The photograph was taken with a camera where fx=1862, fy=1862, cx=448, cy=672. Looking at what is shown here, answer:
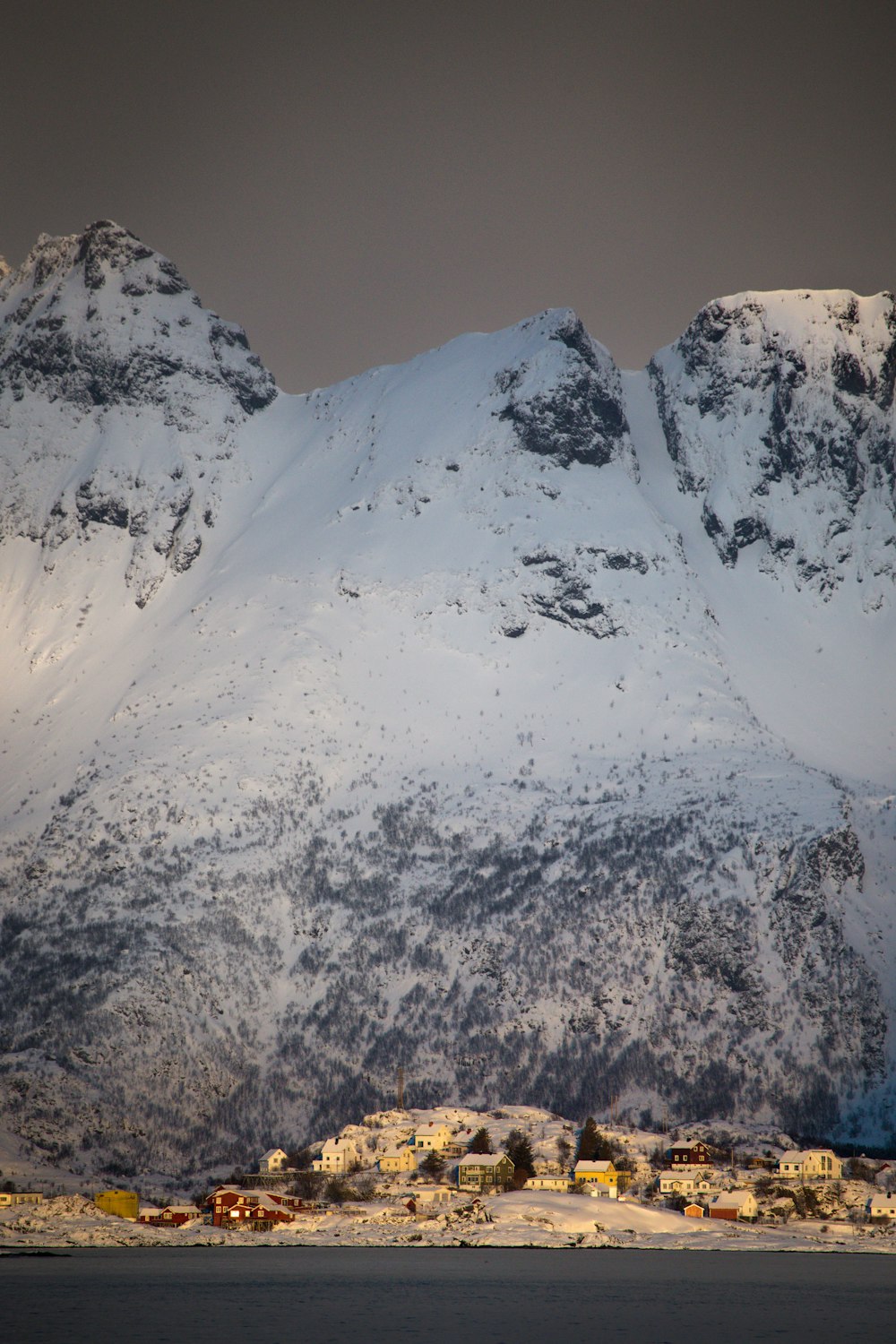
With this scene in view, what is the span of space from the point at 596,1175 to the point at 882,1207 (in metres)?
28.8

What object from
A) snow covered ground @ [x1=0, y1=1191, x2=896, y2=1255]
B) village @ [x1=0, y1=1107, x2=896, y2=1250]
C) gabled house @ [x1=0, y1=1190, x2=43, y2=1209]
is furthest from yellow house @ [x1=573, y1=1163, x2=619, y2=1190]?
gabled house @ [x1=0, y1=1190, x2=43, y2=1209]

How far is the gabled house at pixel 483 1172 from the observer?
7530 inches

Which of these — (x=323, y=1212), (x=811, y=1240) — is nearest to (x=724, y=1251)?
(x=811, y=1240)

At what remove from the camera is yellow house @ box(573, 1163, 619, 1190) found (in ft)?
623

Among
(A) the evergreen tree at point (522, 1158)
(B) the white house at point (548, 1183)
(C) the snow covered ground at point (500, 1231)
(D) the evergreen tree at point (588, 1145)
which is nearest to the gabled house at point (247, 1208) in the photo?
(C) the snow covered ground at point (500, 1231)

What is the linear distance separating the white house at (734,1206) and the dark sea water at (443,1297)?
591 cm

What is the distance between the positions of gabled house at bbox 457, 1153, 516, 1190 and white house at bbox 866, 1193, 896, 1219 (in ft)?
119

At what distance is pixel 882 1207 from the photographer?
187750mm

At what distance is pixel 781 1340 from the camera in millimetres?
112375

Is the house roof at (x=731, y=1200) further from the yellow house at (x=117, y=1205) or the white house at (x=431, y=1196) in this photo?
the yellow house at (x=117, y=1205)

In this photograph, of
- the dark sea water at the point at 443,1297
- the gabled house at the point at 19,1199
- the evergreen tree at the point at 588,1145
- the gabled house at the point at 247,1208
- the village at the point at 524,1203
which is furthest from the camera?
the evergreen tree at the point at 588,1145

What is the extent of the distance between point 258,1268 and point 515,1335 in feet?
170

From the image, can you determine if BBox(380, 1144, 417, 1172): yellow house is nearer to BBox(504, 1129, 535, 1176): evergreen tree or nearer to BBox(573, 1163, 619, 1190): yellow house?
BBox(504, 1129, 535, 1176): evergreen tree

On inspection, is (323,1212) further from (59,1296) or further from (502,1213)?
(59,1296)
